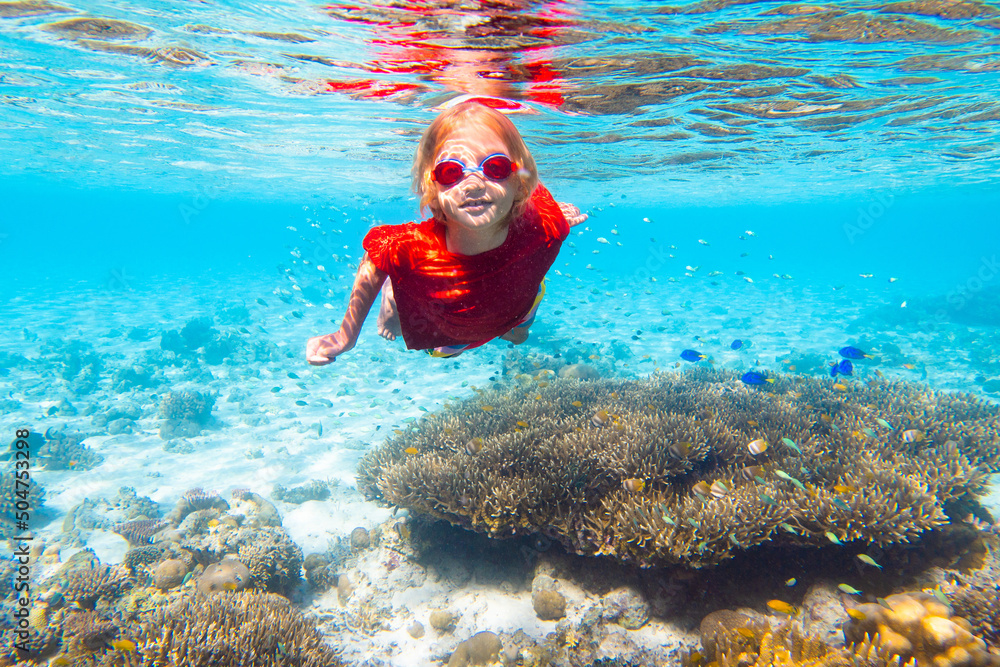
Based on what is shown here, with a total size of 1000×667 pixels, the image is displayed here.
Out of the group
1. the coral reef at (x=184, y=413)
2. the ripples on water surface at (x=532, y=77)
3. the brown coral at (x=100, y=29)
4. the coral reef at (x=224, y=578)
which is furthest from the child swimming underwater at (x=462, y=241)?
the coral reef at (x=184, y=413)

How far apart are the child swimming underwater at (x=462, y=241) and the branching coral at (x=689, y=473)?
3.52 metres

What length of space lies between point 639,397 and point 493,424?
3.22 m

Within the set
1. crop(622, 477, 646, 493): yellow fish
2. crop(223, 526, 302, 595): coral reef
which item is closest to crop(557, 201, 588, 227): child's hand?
crop(622, 477, 646, 493): yellow fish

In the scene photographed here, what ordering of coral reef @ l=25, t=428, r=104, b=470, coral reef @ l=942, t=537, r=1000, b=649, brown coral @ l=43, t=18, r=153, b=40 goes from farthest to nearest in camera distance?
coral reef @ l=25, t=428, r=104, b=470 → brown coral @ l=43, t=18, r=153, b=40 → coral reef @ l=942, t=537, r=1000, b=649

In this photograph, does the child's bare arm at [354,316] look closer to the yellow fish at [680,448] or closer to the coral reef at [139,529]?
the yellow fish at [680,448]

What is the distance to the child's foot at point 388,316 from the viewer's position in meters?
3.19

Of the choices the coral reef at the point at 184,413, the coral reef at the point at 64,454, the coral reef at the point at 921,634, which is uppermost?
the coral reef at the point at 921,634

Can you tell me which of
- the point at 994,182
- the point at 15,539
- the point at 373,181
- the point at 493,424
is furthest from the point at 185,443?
the point at 994,182

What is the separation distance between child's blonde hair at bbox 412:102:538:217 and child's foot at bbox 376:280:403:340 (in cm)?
73

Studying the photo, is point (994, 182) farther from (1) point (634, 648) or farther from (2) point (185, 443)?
(2) point (185, 443)

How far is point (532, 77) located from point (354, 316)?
1098 centimetres

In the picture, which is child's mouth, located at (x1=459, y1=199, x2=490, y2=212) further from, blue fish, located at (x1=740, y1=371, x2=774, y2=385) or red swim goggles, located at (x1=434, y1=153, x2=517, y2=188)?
blue fish, located at (x1=740, y1=371, x2=774, y2=385)

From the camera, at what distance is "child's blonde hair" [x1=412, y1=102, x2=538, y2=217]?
255cm

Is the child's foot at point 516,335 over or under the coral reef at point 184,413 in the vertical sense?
over
